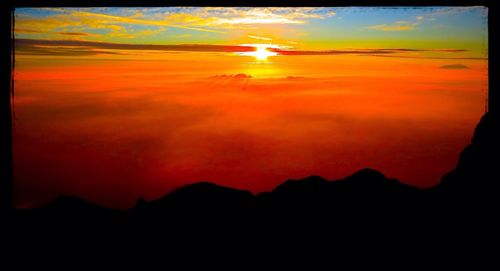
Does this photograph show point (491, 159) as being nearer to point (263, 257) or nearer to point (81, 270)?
point (263, 257)

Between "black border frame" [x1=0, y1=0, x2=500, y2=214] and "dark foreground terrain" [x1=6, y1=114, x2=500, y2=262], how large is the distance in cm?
25

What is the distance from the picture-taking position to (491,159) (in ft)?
8.64

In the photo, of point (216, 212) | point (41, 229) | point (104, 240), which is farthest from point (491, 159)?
point (41, 229)

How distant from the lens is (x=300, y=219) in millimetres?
3160

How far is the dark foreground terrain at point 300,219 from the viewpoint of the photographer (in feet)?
8.70

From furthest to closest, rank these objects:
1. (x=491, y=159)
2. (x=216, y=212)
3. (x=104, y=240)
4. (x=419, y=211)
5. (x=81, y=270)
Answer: (x=216, y=212)
(x=419, y=211)
(x=104, y=240)
(x=491, y=159)
(x=81, y=270)

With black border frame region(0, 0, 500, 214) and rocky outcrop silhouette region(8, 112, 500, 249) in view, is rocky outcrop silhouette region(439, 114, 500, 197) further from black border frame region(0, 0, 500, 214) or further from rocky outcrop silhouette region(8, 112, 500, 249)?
black border frame region(0, 0, 500, 214)
